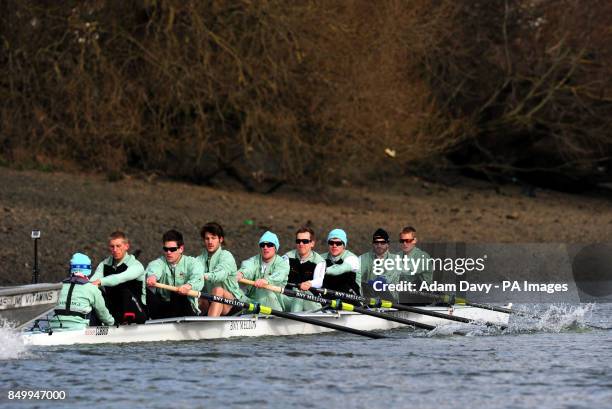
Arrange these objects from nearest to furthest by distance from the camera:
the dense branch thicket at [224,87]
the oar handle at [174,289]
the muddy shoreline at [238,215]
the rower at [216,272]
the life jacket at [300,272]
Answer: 1. the oar handle at [174,289]
2. the rower at [216,272]
3. the life jacket at [300,272]
4. the muddy shoreline at [238,215]
5. the dense branch thicket at [224,87]

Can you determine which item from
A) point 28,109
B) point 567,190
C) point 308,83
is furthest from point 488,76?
point 28,109

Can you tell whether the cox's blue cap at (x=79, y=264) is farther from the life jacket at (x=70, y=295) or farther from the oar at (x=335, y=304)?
the oar at (x=335, y=304)

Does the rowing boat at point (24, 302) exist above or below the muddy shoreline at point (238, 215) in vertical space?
below

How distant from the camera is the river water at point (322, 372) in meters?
12.4

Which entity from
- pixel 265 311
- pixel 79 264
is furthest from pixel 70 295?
pixel 265 311

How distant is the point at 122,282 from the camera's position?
50.3 ft

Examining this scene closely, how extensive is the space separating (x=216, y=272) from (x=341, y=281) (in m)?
2.20

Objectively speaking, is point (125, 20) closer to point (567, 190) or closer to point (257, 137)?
point (257, 137)

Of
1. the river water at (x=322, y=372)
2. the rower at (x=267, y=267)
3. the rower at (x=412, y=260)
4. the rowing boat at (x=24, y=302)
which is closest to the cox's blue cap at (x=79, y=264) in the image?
the river water at (x=322, y=372)

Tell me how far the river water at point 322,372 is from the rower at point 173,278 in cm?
67

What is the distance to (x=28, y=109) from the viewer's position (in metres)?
27.8

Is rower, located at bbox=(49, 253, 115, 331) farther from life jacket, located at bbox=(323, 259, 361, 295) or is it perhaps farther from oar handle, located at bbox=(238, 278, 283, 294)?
life jacket, located at bbox=(323, 259, 361, 295)

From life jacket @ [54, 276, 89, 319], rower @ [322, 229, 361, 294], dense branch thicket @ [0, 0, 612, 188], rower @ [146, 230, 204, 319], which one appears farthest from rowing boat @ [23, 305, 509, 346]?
dense branch thicket @ [0, 0, 612, 188]

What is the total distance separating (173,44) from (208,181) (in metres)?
4.14
